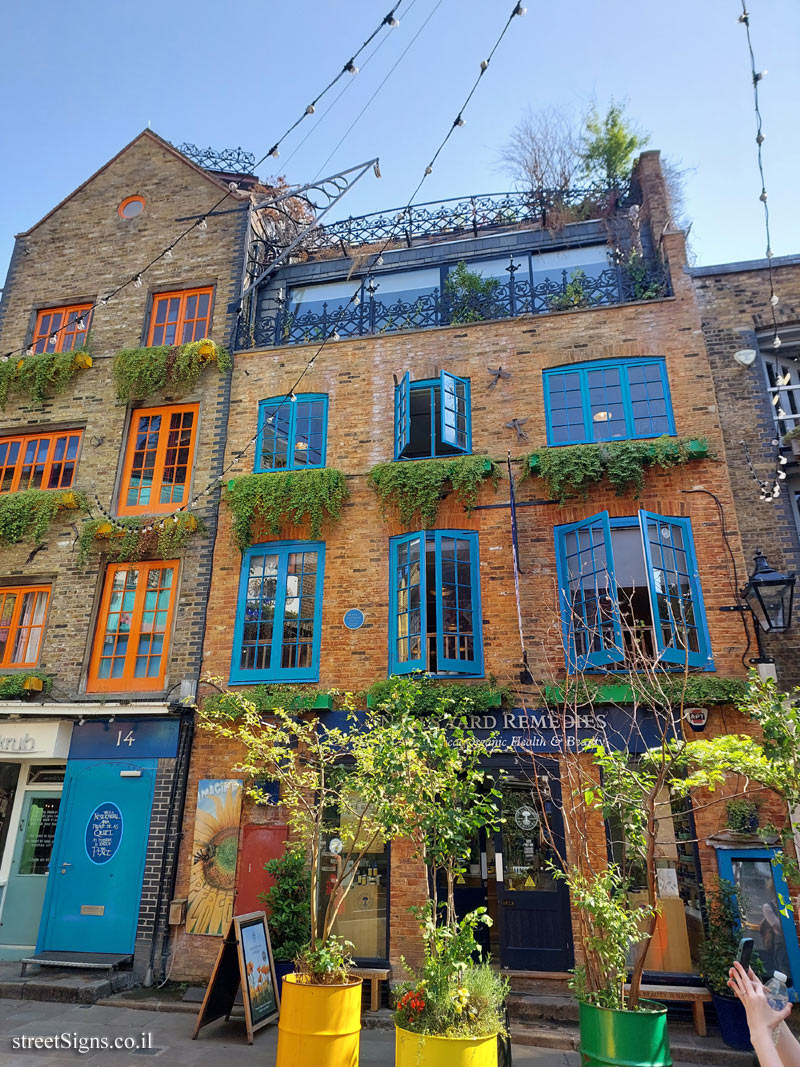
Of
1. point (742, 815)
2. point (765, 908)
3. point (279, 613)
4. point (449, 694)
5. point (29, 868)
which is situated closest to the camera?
point (765, 908)

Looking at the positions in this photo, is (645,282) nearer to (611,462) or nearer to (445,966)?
(611,462)

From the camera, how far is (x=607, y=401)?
11.2 metres

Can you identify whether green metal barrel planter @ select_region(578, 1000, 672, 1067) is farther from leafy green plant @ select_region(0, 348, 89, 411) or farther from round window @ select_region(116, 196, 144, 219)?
round window @ select_region(116, 196, 144, 219)

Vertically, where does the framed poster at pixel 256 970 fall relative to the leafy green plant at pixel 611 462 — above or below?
below

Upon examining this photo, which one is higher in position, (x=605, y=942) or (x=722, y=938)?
(x=605, y=942)

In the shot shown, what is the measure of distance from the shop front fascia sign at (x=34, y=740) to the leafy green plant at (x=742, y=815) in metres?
9.35

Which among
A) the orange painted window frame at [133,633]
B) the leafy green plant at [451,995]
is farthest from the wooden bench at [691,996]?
the orange painted window frame at [133,633]

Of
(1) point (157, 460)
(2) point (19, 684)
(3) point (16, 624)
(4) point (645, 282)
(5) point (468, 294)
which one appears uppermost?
(5) point (468, 294)

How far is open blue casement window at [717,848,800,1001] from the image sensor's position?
798 cm

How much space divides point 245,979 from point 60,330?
11769 mm

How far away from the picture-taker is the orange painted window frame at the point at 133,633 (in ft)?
36.8

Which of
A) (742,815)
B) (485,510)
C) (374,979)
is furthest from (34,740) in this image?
(742,815)

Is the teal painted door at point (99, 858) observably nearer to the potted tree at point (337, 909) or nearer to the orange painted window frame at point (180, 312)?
the potted tree at point (337, 909)

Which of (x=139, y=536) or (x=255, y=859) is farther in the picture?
(x=139, y=536)
